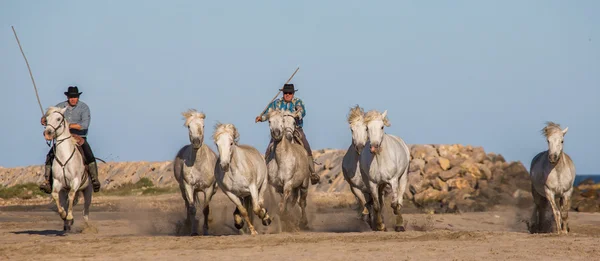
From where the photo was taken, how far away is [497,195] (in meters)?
30.9

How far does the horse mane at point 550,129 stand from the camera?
56.7 feet

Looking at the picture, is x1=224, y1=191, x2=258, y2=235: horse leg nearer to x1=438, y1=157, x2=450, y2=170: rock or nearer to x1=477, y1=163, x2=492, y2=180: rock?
x1=477, y1=163, x2=492, y2=180: rock

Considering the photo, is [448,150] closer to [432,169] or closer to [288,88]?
[432,169]

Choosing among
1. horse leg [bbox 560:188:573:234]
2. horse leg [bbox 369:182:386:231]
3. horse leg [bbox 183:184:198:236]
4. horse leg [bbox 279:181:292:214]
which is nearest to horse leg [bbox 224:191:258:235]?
horse leg [bbox 183:184:198:236]

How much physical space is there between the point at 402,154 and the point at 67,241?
5.77m

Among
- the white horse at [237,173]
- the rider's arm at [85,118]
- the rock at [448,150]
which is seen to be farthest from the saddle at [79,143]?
the rock at [448,150]

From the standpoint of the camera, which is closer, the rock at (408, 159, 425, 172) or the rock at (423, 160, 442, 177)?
the rock at (423, 160, 442, 177)

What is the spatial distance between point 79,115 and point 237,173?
3.59 m

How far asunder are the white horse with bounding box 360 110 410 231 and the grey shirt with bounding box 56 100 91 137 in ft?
16.3

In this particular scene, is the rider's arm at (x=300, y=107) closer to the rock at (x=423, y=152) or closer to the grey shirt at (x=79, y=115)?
the grey shirt at (x=79, y=115)

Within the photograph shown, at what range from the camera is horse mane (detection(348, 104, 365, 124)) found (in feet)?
59.8

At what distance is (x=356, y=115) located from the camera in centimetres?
1825

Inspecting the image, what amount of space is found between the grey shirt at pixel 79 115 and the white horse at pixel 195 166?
6.59 feet

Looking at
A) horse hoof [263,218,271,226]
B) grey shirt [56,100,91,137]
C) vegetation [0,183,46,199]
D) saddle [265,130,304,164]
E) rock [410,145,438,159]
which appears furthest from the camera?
vegetation [0,183,46,199]
